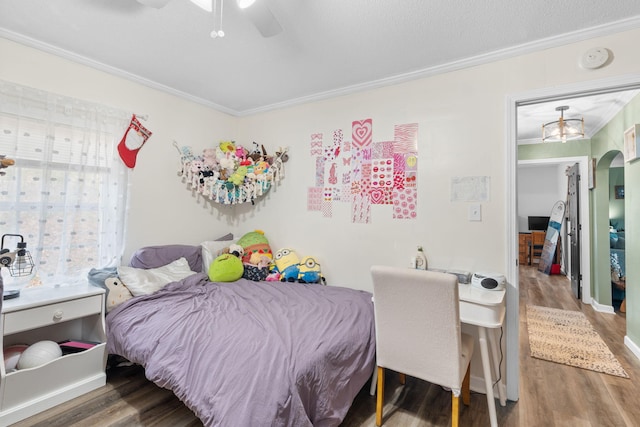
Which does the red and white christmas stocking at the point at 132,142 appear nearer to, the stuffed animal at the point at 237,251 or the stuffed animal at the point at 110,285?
the stuffed animal at the point at 110,285

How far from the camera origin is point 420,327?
168 centimetres

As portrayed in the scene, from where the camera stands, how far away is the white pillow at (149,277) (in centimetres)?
238

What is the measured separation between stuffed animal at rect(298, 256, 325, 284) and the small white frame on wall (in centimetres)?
315

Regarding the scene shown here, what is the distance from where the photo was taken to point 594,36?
1938 millimetres

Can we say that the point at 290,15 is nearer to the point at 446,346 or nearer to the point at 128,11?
the point at 128,11

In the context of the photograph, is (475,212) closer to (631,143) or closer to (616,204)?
(631,143)

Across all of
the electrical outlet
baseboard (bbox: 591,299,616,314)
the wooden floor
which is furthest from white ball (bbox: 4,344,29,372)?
baseboard (bbox: 591,299,616,314)

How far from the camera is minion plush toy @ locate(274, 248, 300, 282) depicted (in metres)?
2.94

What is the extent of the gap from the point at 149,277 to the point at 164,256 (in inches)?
13.0

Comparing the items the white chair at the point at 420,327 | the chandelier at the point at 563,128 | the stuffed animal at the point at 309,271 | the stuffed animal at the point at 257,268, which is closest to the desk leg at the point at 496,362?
the white chair at the point at 420,327

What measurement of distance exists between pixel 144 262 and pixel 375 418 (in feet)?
7.23

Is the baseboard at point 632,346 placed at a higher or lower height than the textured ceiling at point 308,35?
lower

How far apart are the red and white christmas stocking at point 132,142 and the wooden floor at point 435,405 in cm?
177

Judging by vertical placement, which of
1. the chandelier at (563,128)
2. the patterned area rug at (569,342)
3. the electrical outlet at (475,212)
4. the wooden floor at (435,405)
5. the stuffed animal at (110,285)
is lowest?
the wooden floor at (435,405)
